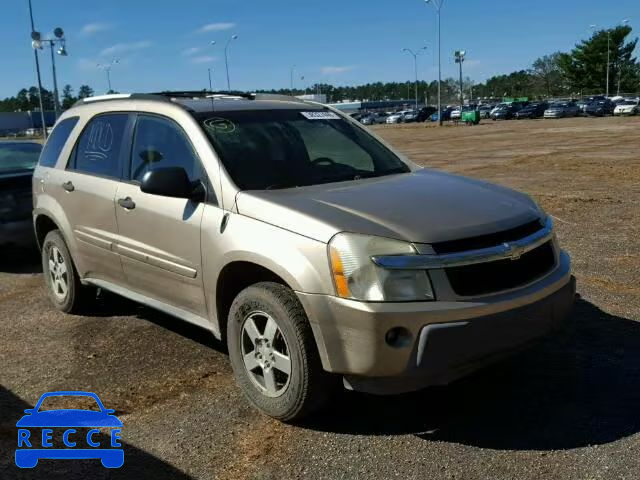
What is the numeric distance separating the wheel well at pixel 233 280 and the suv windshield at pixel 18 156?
18.2 ft

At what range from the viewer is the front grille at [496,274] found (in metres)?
3.19

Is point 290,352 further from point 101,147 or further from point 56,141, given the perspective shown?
point 56,141

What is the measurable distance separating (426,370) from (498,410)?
0.81m

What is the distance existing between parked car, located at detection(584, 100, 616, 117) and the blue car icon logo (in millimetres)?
60969

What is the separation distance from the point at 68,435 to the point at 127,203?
1.62m

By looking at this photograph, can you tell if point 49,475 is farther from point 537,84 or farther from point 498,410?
point 537,84

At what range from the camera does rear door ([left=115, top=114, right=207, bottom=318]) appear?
4.05 meters

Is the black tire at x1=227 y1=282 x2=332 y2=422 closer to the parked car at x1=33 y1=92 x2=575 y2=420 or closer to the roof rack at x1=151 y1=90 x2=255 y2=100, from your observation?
the parked car at x1=33 y1=92 x2=575 y2=420

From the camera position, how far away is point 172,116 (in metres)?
4.40

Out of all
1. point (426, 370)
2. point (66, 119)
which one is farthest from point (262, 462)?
point (66, 119)

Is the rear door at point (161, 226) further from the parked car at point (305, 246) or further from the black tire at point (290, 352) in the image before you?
the black tire at point (290, 352)

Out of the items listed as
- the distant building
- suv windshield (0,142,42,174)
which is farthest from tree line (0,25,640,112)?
suv windshield (0,142,42,174)

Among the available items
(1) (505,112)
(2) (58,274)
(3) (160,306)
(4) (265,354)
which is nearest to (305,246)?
(4) (265,354)

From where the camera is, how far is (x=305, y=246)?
333cm
